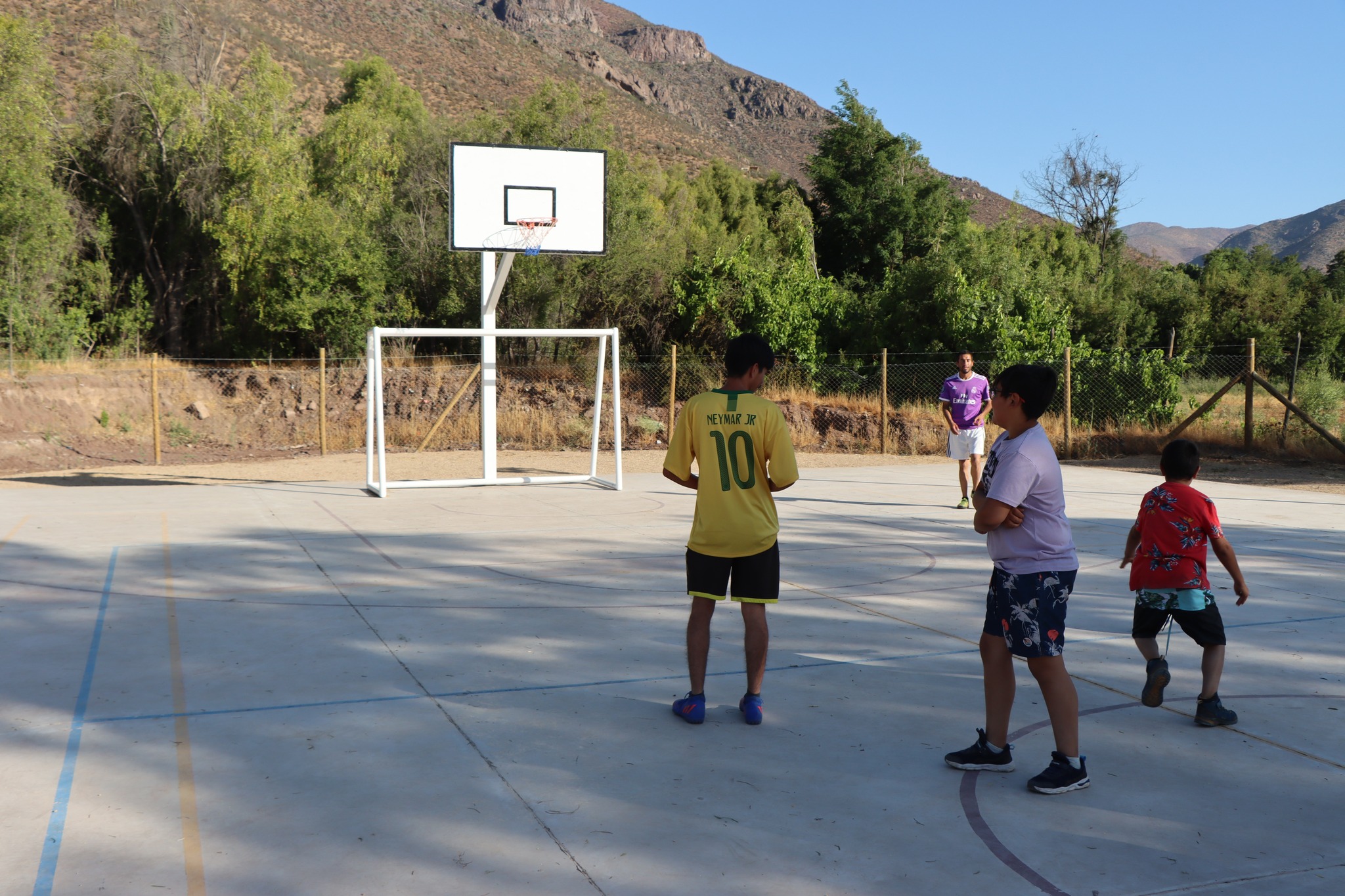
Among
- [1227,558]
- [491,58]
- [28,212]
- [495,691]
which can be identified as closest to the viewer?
[1227,558]

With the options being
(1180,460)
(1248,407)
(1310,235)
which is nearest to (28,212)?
(1248,407)

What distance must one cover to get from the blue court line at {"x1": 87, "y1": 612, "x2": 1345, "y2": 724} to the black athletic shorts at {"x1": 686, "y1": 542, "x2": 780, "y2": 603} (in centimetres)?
93

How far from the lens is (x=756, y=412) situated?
183 inches

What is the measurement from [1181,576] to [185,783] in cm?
432

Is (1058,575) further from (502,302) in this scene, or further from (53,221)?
(53,221)

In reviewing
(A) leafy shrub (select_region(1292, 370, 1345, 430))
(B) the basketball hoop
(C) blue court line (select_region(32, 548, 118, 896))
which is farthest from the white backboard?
(A) leafy shrub (select_region(1292, 370, 1345, 430))

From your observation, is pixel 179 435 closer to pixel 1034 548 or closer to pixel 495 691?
pixel 495 691

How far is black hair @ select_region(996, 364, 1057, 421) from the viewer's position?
386 centimetres

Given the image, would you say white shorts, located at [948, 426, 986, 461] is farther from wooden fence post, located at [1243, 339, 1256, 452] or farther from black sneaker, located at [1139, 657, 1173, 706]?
wooden fence post, located at [1243, 339, 1256, 452]

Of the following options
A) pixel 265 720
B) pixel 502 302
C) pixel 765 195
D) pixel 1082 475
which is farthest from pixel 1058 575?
pixel 765 195

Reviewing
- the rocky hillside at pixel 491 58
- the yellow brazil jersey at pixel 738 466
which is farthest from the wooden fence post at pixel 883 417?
the rocky hillside at pixel 491 58

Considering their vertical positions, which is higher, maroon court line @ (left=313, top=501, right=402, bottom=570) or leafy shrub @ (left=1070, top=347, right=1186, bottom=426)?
leafy shrub @ (left=1070, top=347, right=1186, bottom=426)

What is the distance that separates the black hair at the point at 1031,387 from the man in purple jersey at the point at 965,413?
779cm

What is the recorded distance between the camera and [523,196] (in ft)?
47.1
